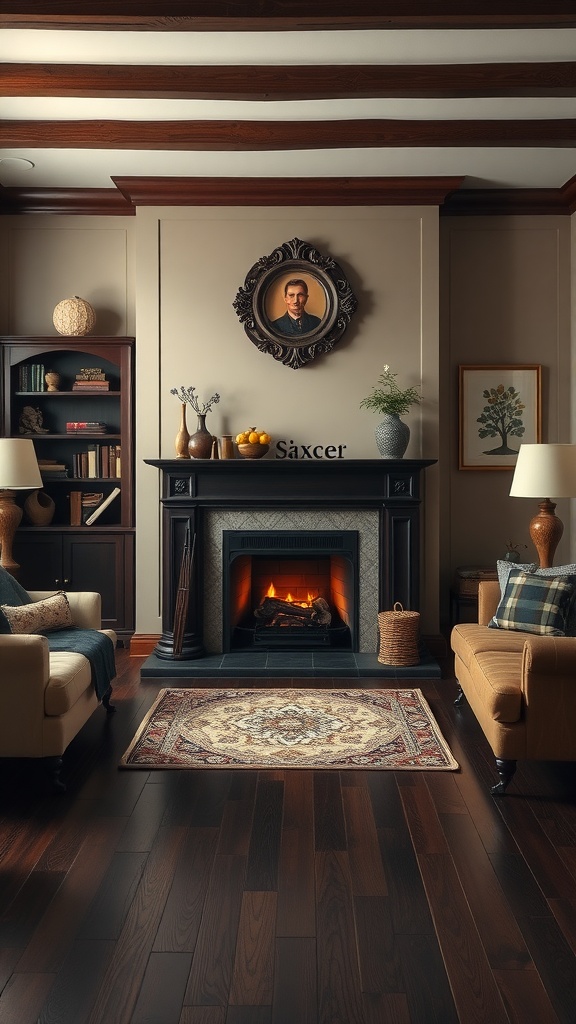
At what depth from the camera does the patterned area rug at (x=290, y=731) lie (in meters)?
3.85

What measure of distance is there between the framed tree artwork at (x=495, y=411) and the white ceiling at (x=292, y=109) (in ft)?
4.39

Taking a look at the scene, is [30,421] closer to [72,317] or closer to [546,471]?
[72,317]

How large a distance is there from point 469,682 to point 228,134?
3.39 metres

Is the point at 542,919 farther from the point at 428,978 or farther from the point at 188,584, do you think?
the point at 188,584

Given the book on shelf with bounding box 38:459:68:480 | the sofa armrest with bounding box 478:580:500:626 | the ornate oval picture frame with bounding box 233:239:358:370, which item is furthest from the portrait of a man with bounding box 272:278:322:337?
the sofa armrest with bounding box 478:580:500:626

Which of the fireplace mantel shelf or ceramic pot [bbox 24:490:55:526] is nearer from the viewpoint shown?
the fireplace mantel shelf

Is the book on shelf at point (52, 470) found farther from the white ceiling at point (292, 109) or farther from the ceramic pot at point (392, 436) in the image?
the ceramic pot at point (392, 436)

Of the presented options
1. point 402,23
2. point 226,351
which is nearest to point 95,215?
point 226,351

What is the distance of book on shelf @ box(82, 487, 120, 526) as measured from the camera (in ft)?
20.6

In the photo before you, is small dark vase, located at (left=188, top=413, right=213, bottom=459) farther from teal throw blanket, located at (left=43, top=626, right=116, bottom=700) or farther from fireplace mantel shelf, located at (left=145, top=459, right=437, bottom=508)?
teal throw blanket, located at (left=43, top=626, right=116, bottom=700)

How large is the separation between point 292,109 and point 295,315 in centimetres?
147

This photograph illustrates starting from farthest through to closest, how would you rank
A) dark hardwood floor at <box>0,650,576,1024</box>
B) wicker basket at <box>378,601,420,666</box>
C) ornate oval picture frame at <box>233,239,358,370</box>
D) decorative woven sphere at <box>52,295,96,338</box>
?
1. decorative woven sphere at <box>52,295,96,338</box>
2. ornate oval picture frame at <box>233,239,358,370</box>
3. wicker basket at <box>378,601,420,666</box>
4. dark hardwood floor at <box>0,650,576,1024</box>

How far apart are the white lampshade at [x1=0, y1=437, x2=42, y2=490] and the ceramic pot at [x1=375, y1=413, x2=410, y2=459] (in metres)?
2.23

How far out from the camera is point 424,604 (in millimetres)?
6094
